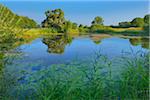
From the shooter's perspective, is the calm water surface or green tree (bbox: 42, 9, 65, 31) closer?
the calm water surface

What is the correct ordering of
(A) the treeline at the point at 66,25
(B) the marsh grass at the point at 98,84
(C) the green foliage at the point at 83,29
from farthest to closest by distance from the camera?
1. (C) the green foliage at the point at 83,29
2. (A) the treeline at the point at 66,25
3. (B) the marsh grass at the point at 98,84

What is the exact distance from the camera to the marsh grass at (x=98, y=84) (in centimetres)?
548

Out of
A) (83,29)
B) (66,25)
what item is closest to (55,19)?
(66,25)

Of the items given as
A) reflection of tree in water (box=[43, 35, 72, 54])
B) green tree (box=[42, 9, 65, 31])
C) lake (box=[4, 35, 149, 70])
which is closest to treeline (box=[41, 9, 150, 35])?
green tree (box=[42, 9, 65, 31])

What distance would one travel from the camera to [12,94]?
594 centimetres

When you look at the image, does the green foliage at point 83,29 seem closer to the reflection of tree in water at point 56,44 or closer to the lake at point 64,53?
the reflection of tree in water at point 56,44

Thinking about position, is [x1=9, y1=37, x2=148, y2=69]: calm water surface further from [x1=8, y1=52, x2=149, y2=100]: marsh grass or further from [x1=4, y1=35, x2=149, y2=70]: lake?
[x1=8, y1=52, x2=149, y2=100]: marsh grass

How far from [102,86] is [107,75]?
0.51m

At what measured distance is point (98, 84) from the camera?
18.6 feet

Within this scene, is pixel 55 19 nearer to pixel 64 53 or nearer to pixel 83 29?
pixel 83 29

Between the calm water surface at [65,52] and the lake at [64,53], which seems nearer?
the lake at [64,53]

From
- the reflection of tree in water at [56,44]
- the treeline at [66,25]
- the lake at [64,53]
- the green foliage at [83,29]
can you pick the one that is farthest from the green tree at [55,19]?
the lake at [64,53]

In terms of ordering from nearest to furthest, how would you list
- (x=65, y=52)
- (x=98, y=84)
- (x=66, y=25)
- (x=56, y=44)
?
(x=98, y=84) < (x=65, y=52) < (x=56, y=44) < (x=66, y=25)

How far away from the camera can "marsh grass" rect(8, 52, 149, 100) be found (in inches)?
216
